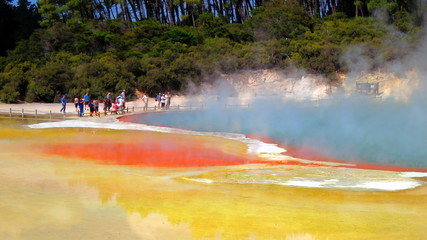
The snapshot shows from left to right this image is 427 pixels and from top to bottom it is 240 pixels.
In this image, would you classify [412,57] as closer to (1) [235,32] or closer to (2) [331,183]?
(1) [235,32]

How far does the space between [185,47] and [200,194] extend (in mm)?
33911

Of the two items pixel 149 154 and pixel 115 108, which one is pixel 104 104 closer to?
pixel 115 108

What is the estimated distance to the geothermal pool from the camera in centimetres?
736

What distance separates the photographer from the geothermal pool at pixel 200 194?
736cm

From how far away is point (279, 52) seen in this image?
39844 mm

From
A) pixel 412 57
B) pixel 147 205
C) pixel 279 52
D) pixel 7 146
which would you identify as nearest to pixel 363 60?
pixel 412 57

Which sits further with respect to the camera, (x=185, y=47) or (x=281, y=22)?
(x=281, y=22)

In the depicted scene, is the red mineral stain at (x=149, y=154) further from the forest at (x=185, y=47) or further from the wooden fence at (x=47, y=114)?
the forest at (x=185, y=47)

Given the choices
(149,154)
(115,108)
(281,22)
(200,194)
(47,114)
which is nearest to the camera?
(200,194)

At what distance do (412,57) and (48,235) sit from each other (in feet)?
110

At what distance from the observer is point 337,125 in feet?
71.4

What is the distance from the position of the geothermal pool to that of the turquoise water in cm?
153

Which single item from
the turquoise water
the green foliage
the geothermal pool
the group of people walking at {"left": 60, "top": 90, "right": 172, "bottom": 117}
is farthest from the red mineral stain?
the green foliage

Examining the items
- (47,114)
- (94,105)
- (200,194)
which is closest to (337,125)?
(94,105)
